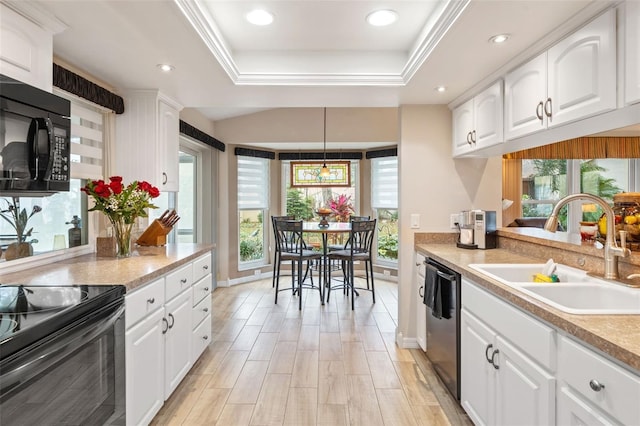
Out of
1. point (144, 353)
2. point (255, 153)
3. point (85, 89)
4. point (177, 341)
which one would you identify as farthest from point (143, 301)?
point (255, 153)

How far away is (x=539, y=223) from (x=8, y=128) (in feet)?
19.2

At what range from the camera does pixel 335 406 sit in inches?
93.7

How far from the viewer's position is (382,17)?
7.52 feet

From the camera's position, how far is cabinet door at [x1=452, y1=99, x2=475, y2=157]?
9.70 ft

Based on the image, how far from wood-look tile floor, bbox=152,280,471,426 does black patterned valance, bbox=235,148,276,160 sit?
253cm

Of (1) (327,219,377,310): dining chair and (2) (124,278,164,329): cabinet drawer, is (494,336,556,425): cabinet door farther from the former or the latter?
(1) (327,219,377,310): dining chair

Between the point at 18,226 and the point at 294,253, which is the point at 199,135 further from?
the point at 18,226

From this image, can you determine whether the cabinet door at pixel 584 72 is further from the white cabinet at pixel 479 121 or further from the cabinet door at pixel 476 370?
the cabinet door at pixel 476 370

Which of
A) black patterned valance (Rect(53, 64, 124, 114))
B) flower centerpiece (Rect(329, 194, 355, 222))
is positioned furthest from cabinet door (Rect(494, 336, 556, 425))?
flower centerpiece (Rect(329, 194, 355, 222))

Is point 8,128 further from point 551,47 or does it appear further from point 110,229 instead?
point 551,47

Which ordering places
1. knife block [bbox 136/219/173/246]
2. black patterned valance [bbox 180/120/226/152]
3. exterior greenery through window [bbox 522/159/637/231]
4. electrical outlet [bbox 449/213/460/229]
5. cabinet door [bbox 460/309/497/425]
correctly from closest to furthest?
cabinet door [bbox 460/309/497/425]
knife block [bbox 136/219/173/246]
electrical outlet [bbox 449/213/460/229]
black patterned valance [bbox 180/120/226/152]
exterior greenery through window [bbox 522/159/637/231]

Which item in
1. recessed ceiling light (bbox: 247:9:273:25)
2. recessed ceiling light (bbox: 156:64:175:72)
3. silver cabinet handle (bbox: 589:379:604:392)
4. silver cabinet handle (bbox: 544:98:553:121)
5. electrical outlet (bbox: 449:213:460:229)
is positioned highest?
recessed ceiling light (bbox: 247:9:273:25)

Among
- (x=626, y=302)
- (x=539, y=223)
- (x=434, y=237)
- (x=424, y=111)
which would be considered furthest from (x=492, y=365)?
(x=539, y=223)

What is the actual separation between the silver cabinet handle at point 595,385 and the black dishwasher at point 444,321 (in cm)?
114
